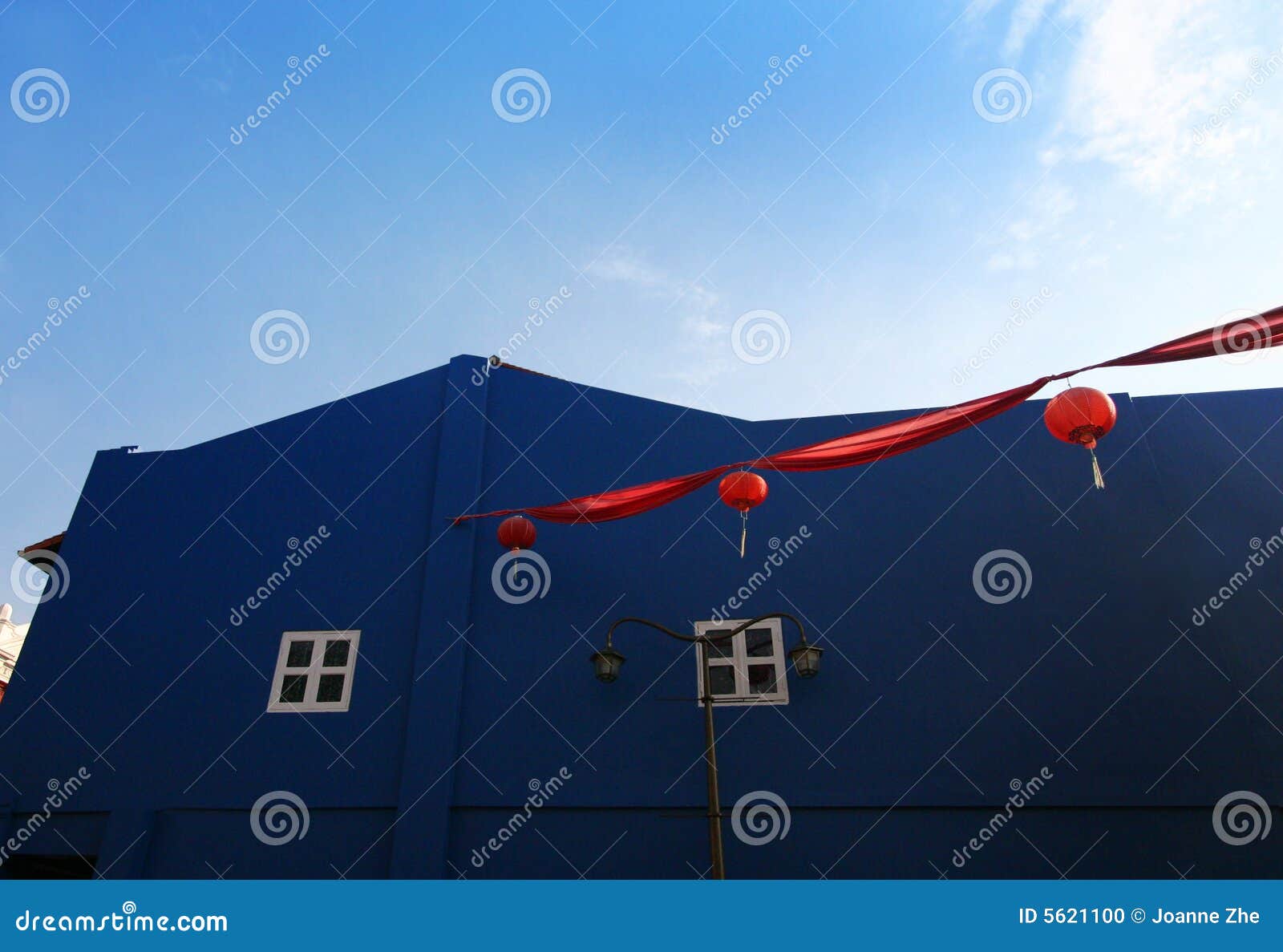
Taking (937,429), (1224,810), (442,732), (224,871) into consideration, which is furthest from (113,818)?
(1224,810)

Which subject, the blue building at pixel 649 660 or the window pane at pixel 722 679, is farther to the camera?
the window pane at pixel 722 679

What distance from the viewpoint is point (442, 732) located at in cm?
930

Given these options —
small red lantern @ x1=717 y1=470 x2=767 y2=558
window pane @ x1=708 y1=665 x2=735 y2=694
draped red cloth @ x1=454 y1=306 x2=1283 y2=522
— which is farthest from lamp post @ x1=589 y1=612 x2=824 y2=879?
draped red cloth @ x1=454 y1=306 x2=1283 y2=522

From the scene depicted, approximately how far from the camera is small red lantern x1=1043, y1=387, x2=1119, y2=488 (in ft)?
21.0

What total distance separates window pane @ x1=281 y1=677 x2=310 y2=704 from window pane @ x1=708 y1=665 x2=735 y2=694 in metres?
4.72

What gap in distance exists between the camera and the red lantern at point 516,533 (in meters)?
9.59

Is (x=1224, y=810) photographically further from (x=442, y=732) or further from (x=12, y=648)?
(x=12, y=648)

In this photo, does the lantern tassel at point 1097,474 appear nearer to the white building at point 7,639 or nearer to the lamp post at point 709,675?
the lamp post at point 709,675

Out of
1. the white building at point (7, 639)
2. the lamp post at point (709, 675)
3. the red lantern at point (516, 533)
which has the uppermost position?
the white building at point (7, 639)

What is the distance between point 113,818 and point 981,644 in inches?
383

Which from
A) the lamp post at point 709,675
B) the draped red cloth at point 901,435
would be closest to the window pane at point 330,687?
the draped red cloth at point 901,435

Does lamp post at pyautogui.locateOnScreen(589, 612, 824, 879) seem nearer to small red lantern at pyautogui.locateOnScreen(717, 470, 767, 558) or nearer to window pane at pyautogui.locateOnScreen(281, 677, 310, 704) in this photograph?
small red lantern at pyautogui.locateOnScreen(717, 470, 767, 558)

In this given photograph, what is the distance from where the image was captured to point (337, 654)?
10031 millimetres

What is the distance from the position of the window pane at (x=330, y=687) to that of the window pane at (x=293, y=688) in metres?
0.18
